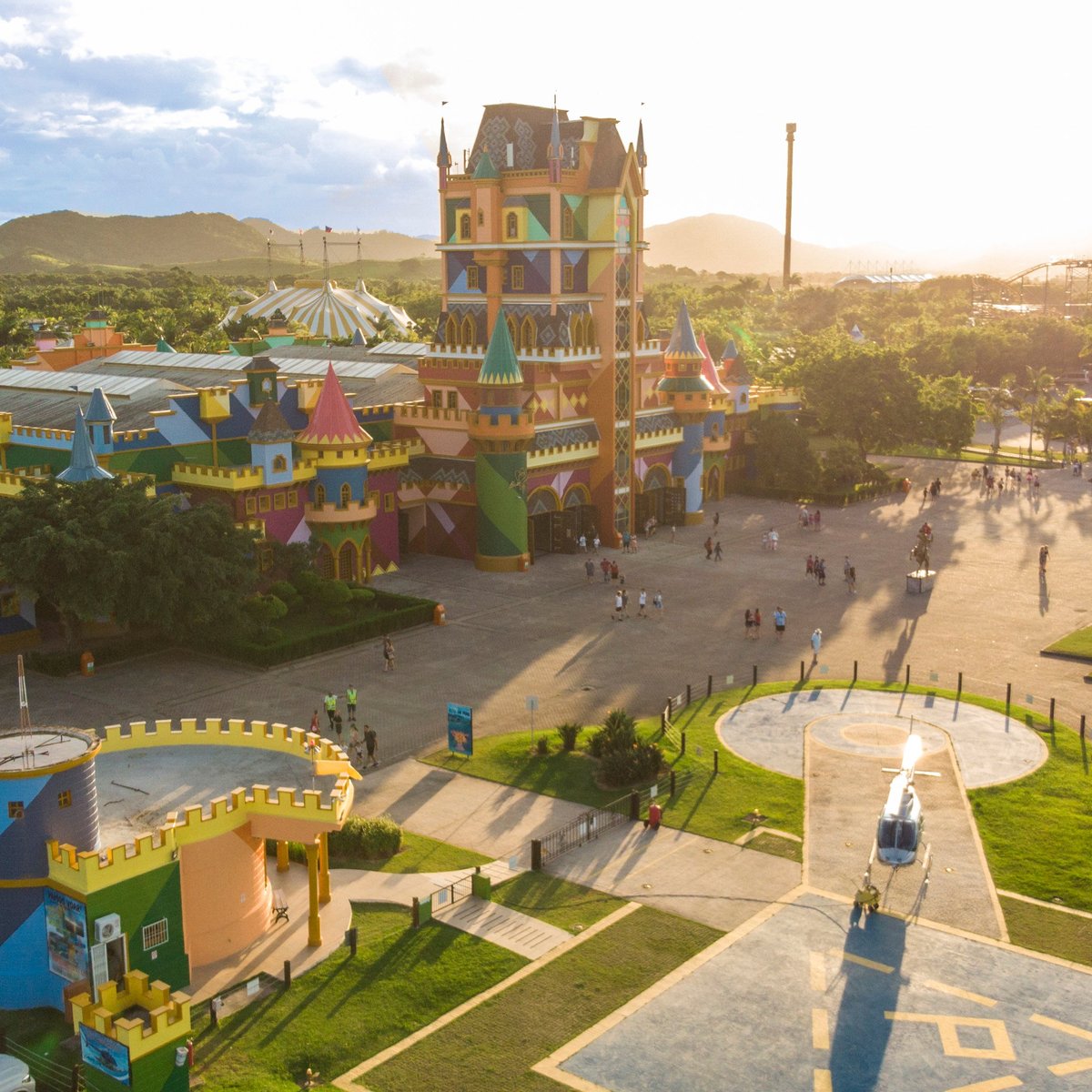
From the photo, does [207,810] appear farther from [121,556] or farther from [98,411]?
[98,411]

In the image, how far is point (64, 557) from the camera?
42.9 metres

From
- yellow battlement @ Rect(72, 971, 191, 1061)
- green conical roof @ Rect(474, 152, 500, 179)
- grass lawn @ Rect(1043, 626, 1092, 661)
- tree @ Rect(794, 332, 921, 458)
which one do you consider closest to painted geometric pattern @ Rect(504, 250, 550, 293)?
green conical roof @ Rect(474, 152, 500, 179)

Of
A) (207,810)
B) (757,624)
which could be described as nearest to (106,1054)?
(207,810)

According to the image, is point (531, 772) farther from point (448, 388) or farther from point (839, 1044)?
point (448, 388)

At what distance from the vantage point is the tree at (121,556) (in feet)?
142

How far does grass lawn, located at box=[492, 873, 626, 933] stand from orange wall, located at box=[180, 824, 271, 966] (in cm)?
544

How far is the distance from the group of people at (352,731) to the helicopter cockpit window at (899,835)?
48.0 feet

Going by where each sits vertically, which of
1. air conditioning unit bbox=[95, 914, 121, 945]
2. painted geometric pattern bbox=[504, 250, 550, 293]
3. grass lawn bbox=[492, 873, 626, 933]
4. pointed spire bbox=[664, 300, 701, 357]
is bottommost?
grass lawn bbox=[492, 873, 626, 933]

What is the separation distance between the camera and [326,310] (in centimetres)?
12169

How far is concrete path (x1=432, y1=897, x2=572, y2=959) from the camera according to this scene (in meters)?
27.1

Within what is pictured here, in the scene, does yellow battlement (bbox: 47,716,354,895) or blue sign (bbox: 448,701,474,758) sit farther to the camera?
blue sign (bbox: 448,701,474,758)

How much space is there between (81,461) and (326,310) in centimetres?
7630

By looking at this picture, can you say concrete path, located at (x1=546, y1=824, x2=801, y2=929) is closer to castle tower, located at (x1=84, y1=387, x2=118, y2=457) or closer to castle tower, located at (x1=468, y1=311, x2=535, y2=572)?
castle tower, located at (x1=84, y1=387, x2=118, y2=457)

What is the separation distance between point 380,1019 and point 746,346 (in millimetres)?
111490
